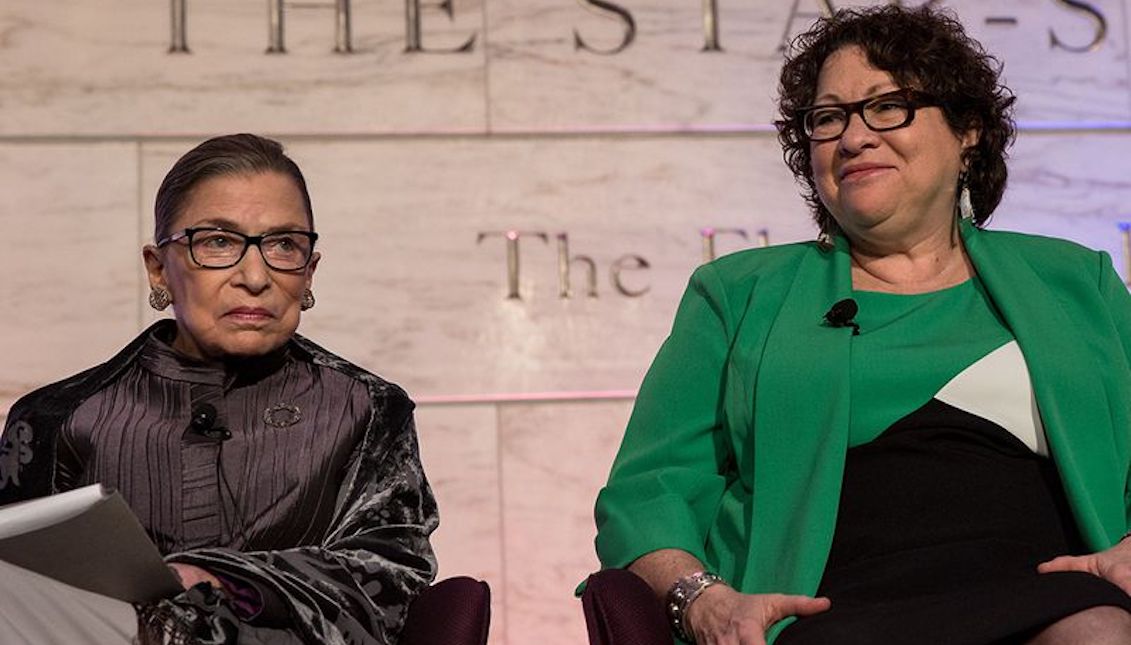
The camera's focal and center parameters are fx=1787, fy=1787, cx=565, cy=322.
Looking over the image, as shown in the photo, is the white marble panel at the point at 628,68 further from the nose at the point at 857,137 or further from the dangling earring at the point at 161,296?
the dangling earring at the point at 161,296

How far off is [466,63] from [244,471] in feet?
7.29

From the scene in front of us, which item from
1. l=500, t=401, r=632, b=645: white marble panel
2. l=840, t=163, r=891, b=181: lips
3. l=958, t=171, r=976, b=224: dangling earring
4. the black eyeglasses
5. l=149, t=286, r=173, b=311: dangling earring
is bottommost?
l=500, t=401, r=632, b=645: white marble panel

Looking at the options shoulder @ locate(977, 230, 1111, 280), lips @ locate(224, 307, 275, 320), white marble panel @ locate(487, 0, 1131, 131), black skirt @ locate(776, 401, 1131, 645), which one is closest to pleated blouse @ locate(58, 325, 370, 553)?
lips @ locate(224, 307, 275, 320)

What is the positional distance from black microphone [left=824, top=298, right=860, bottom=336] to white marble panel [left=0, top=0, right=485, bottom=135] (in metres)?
1.87

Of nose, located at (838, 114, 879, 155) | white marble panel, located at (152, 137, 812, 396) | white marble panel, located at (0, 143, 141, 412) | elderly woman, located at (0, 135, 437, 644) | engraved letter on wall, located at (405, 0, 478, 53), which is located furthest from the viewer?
engraved letter on wall, located at (405, 0, 478, 53)

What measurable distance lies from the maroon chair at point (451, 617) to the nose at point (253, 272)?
0.63m

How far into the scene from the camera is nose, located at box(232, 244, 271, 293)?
3156 millimetres

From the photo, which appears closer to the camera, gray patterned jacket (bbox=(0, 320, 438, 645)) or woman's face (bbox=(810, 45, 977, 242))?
gray patterned jacket (bbox=(0, 320, 438, 645))

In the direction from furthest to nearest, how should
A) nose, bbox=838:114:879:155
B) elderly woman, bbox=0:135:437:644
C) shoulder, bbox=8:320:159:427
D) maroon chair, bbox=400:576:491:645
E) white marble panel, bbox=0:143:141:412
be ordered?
white marble panel, bbox=0:143:141:412, nose, bbox=838:114:879:155, shoulder, bbox=8:320:159:427, elderly woman, bbox=0:135:437:644, maroon chair, bbox=400:576:491:645

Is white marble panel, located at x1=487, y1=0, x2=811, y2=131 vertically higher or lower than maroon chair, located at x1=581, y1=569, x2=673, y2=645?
higher

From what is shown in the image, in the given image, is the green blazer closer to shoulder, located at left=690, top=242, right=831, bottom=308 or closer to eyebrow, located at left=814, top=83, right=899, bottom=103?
shoulder, located at left=690, top=242, right=831, bottom=308

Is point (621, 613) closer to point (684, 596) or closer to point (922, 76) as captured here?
point (684, 596)

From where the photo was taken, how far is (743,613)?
117 inches

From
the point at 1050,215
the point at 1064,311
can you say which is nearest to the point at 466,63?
the point at 1050,215
